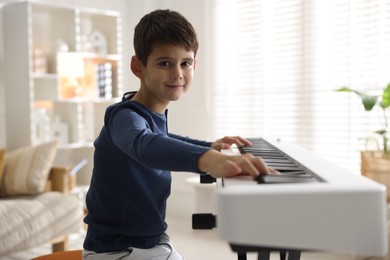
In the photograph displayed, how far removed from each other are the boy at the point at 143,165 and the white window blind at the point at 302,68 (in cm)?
249

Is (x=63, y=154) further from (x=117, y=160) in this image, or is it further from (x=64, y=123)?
(x=117, y=160)

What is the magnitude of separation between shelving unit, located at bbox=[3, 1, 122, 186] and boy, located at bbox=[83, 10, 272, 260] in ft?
10.2

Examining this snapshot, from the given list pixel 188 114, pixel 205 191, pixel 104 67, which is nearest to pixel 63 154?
pixel 104 67

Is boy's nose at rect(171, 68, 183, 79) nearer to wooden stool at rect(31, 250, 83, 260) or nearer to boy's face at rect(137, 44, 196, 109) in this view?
boy's face at rect(137, 44, 196, 109)

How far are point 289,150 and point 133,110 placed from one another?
1.15ft

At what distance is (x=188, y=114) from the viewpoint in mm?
4984

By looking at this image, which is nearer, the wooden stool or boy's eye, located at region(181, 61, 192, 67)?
boy's eye, located at region(181, 61, 192, 67)

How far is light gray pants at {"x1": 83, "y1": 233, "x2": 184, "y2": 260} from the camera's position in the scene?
1238mm

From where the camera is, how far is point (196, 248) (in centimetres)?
379

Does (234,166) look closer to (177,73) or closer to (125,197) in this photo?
(177,73)

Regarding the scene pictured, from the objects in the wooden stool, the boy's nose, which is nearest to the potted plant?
the wooden stool

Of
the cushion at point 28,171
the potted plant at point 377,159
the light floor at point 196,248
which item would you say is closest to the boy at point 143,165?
the light floor at point 196,248

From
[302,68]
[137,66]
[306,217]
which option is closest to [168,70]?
[137,66]

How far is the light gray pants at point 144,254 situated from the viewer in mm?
1238
